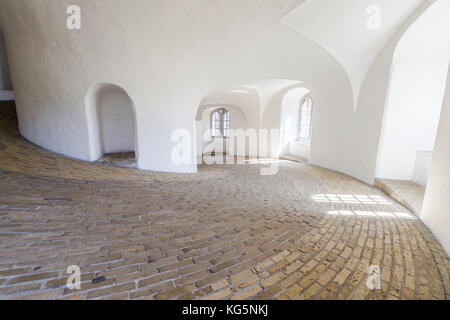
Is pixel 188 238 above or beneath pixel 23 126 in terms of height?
beneath

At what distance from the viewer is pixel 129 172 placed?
18.8 feet

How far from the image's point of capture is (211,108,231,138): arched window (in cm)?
1466

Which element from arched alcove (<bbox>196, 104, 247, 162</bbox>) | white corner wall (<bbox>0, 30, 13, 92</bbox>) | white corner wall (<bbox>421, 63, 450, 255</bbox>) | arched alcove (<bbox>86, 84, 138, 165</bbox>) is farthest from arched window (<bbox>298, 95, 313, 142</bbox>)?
white corner wall (<bbox>0, 30, 13, 92</bbox>)

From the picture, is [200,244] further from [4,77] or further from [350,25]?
[4,77]

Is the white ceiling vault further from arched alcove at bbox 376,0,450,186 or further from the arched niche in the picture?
the arched niche

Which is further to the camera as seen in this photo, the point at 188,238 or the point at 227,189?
the point at 227,189

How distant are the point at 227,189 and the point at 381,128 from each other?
15.0 ft

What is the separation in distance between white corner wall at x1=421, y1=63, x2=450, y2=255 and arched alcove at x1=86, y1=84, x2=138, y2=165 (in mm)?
7423

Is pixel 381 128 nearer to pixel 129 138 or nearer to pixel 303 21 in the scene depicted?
pixel 303 21

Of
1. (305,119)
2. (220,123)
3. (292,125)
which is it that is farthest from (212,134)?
(305,119)

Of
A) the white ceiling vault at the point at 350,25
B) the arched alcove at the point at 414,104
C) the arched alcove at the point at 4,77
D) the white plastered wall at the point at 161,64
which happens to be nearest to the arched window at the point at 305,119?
the white plastered wall at the point at 161,64
